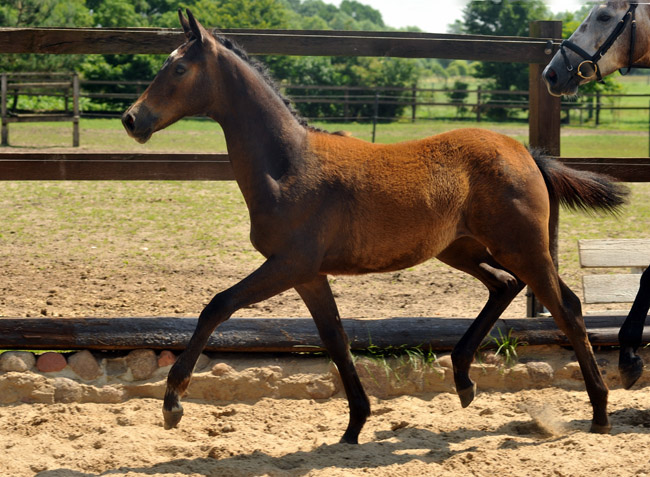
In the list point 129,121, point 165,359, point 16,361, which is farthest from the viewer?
point 165,359

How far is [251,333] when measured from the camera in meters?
4.70

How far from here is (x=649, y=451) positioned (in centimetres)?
369

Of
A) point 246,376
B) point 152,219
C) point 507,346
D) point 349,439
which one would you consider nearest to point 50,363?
point 246,376

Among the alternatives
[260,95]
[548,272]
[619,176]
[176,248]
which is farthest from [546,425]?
[176,248]

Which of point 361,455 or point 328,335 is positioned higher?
point 328,335

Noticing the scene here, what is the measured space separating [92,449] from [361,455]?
4.53 feet

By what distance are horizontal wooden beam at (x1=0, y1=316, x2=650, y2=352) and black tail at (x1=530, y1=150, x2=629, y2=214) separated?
91 cm

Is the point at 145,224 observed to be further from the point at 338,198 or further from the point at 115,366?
the point at 338,198

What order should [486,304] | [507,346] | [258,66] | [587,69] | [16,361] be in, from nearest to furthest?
[258,66] < [587,69] < [486,304] < [16,361] < [507,346]

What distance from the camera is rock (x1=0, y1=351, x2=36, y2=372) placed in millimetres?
4535

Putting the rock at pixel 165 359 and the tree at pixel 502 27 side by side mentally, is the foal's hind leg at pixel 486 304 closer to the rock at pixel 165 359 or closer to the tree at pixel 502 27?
the rock at pixel 165 359

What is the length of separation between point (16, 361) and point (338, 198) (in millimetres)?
2261

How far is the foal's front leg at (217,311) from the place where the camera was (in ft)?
11.8

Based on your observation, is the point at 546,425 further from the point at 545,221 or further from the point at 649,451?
the point at 545,221
